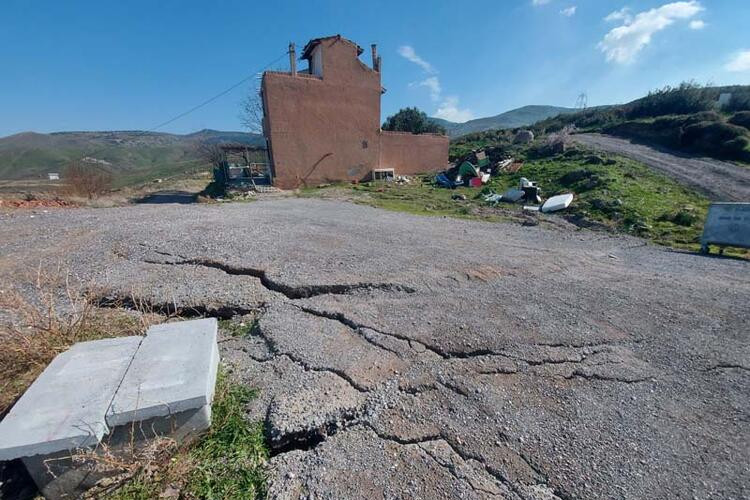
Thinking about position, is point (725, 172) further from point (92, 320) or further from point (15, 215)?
point (15, 215)

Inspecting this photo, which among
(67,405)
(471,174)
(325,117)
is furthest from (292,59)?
(67,405)

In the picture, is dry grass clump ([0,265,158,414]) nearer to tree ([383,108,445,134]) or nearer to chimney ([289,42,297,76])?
chimney ([289,42,297,76])

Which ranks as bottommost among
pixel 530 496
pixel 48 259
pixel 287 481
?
pixel 530 496

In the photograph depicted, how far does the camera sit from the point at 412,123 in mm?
35281

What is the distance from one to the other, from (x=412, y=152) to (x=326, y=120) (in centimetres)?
734

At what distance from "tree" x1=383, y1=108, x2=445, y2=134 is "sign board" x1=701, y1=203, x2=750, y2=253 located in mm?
30450

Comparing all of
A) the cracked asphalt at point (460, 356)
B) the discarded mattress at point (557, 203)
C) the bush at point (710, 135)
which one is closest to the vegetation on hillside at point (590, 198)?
the discarded mattress at point (557, 203)

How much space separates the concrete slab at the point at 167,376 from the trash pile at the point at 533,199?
39.3 ft

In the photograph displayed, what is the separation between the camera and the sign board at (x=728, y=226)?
6695mm

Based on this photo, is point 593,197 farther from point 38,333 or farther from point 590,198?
point 38,333

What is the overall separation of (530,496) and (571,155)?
831 inches

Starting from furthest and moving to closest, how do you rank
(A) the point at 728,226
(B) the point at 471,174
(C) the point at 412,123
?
(C) the point at 412,123
(B) the point at 471,174
(A) the point at 728,226

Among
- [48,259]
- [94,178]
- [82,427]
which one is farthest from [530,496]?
[94,178]

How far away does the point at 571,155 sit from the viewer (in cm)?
1853
